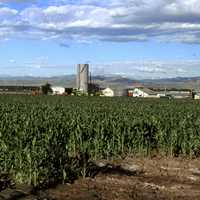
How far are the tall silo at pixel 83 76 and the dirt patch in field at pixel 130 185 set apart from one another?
92.0m

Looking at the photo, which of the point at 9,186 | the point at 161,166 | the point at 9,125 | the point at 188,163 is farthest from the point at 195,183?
the point at 9,125

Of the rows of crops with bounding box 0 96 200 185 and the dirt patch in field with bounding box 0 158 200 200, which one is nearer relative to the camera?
the dirt patch in field with bounding box 0 158 200 200

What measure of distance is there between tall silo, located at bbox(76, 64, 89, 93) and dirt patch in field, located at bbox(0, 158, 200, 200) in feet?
302

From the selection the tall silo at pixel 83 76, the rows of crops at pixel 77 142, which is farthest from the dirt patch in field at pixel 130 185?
the tall silo at pixel 83 76

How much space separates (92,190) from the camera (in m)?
9.43

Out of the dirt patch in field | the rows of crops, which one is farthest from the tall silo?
the dirt patch in field

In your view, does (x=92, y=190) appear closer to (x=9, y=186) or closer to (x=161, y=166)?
(x=9, y=186)

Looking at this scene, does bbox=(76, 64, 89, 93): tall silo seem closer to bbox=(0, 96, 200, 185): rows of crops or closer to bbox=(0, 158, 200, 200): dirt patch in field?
bbox=(0, 96, 200, 185): rows of crops

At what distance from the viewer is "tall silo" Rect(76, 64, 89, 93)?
106 metres

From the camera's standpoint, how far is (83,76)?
107m

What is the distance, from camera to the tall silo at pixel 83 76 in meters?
106

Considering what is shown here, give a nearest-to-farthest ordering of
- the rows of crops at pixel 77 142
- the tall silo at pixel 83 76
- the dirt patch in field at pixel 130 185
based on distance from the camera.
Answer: the dirt patch in field at pixel 130 185 → the rows of crops at pixel 77 142 → the tall silo at pixel 83 76

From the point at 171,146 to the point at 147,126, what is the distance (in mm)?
1345

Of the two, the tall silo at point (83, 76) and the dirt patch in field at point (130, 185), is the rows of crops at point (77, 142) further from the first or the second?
the tall silo at point (83, 76)
